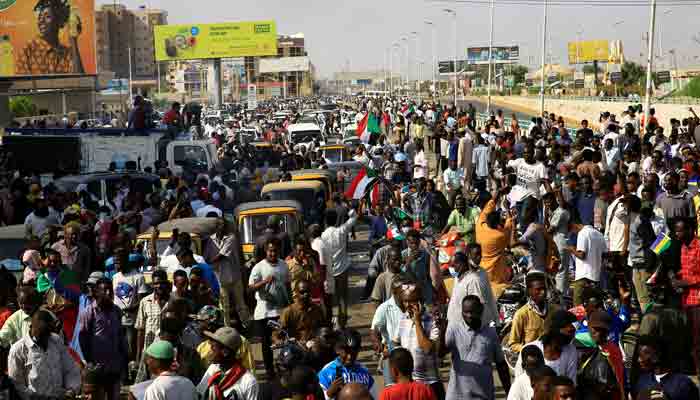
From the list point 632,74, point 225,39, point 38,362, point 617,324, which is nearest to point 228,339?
point 38,362

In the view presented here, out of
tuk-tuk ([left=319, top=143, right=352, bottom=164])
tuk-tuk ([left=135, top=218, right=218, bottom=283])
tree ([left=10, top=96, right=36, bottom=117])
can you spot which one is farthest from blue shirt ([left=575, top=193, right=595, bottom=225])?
tree ([left=10, top=96, right=36, bottom=117])

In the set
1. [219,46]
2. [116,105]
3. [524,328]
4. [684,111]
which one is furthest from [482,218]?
[116,105]

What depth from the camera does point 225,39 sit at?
338 ft

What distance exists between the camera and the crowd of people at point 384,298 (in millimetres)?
7762

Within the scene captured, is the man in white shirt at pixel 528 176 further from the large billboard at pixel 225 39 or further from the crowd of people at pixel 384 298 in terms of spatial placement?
the large billboard at pixel 225 39

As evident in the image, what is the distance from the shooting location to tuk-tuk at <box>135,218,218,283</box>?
14.2m

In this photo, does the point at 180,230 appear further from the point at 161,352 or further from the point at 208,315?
the point at 161,352

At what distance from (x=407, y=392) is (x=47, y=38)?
58.8 metres

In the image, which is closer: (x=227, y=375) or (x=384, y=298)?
(x=227, y=375)

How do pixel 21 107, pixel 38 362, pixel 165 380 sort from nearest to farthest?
pixel 165 380, pixel 38 362, pixel 21 107

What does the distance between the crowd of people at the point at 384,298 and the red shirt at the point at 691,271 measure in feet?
0.04

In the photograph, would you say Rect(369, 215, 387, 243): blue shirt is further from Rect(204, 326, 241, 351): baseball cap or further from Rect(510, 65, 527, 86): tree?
Rect(510, 65, 527, 86): tree

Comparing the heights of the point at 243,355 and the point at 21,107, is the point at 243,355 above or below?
above

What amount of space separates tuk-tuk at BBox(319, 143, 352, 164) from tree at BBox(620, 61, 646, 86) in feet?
323
